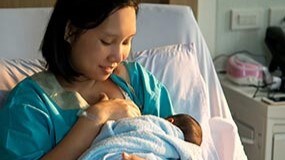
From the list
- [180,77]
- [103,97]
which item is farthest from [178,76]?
[103,97]

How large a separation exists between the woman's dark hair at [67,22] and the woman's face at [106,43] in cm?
1

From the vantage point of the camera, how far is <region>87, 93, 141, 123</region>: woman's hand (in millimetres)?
1303

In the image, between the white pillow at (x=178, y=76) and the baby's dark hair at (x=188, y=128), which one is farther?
the white pillow at (x=178, y=76)

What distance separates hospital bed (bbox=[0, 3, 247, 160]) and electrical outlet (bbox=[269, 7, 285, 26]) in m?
0.67

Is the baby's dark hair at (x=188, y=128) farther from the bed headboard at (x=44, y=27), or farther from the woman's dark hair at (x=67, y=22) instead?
the bed headboard at (x=44, y=27)

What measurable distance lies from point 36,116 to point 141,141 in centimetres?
25

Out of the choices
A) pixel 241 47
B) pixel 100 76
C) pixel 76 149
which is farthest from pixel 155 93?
pixel 241 47

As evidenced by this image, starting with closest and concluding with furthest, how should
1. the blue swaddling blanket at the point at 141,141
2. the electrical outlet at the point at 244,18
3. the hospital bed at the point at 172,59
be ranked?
1. the blue swaddling blanket at the point at 141,141
2. the hospital bed at the point at 172,59
3. the electrical outlet at the point at 244,18

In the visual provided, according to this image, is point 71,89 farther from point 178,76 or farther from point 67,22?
point 178,76

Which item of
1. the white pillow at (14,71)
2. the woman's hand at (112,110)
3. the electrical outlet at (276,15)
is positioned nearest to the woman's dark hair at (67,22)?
the woman's hand at (112,110)

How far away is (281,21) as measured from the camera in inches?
97.8

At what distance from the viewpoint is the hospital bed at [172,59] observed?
1.64m

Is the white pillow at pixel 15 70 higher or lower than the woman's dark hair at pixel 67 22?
lower

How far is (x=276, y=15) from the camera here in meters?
2.47
